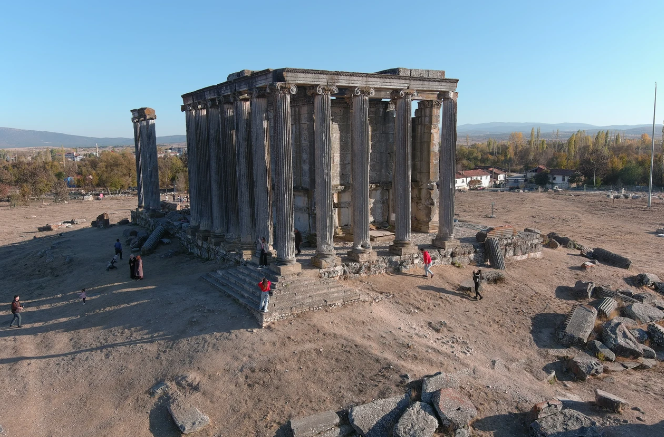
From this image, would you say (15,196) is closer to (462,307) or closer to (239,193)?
(239,193)

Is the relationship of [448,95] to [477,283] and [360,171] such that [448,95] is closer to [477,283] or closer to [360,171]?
[360,171]

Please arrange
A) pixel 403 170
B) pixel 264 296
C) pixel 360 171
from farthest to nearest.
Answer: pixel 403 170 → pixel 360 171 → pixel 264 296

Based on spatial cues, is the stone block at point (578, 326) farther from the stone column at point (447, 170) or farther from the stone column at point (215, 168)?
the stone column at point (215, 168)

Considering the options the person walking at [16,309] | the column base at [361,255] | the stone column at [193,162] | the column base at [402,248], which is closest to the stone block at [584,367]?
the column base at [402,248]

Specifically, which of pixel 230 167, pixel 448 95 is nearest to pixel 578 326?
pixel 448 95

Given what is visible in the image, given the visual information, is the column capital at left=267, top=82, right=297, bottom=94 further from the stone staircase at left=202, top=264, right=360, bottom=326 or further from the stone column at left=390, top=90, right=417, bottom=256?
the stone staircase at left=202, top=264, right=360, bottom=326

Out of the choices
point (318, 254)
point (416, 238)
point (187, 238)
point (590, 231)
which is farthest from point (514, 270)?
point (590, 231)
